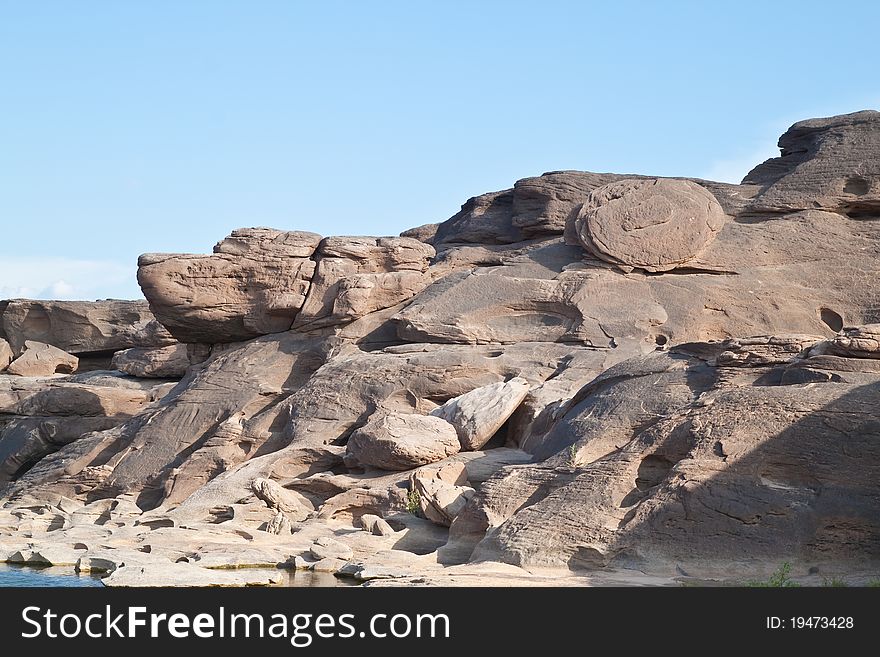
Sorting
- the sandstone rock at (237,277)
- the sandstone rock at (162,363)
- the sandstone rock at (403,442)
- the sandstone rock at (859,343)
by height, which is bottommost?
the sandstone rock at (403,442)

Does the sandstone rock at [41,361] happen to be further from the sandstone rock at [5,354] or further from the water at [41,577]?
the water at [41,577]

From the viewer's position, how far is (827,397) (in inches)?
443

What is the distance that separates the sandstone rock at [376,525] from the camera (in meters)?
13.8

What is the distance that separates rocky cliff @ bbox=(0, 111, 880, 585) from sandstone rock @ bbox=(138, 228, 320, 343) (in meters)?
0.04

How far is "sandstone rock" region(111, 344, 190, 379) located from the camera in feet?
84.0

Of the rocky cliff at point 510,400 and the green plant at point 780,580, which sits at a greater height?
the rocky cliff at point 510,400

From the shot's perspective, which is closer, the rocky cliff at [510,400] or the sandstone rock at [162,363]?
the rocky cliff at [510,400]

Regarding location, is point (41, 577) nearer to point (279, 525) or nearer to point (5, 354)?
point (279, 525)

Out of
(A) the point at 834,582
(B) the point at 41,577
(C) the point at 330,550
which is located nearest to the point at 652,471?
(A) the point at 834,582

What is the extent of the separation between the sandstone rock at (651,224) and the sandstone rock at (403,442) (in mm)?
5199

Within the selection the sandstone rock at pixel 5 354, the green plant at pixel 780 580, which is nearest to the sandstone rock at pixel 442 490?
the green plant at pixel 780 580

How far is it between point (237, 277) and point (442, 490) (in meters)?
8.41

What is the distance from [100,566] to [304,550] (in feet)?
6.87

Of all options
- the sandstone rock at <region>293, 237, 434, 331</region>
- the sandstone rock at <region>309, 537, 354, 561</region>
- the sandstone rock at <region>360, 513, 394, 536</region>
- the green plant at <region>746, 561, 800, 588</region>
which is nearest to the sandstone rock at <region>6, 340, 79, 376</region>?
the sandstone rock at <region>293, 237, 434, 331</region>
